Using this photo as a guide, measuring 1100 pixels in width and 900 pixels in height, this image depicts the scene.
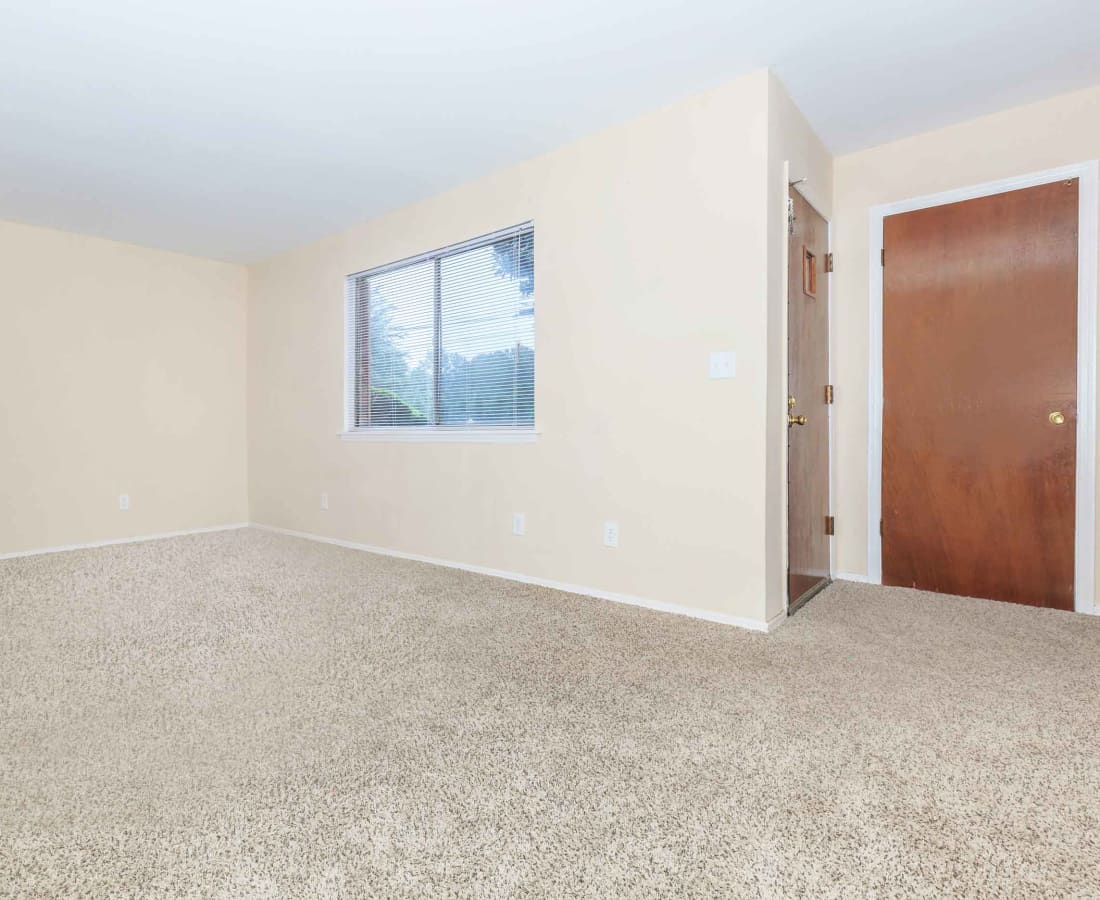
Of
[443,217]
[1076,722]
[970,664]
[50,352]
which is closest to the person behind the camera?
[1076,722]

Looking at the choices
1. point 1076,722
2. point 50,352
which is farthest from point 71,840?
point 50,352

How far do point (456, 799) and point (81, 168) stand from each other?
150 inches

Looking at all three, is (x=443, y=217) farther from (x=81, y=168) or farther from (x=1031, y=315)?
(x=1031, y=315)

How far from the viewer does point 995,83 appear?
8.20 feet

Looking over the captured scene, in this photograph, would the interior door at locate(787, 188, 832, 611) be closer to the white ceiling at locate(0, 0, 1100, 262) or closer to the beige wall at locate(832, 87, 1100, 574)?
the beige wall at locate(832, 87, 1100, 574)

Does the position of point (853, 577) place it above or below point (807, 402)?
below

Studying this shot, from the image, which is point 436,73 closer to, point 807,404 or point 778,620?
point 807,404

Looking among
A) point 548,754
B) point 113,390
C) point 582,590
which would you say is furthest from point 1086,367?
point 113,390

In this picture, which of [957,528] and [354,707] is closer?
[354,707]

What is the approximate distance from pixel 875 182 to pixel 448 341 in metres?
2.55

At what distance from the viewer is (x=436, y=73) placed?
2.42 meters

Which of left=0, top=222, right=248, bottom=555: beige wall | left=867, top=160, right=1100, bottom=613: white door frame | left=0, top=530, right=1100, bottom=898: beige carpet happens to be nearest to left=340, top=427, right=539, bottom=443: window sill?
left=0, top=530, right=1100, bottom=898: beige carpet

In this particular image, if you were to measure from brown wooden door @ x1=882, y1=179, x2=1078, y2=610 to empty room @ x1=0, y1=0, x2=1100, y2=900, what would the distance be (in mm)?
16

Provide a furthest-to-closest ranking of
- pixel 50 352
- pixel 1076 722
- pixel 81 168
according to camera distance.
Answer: pixel 50 352
pixel 81 168
pixel 1076 722
